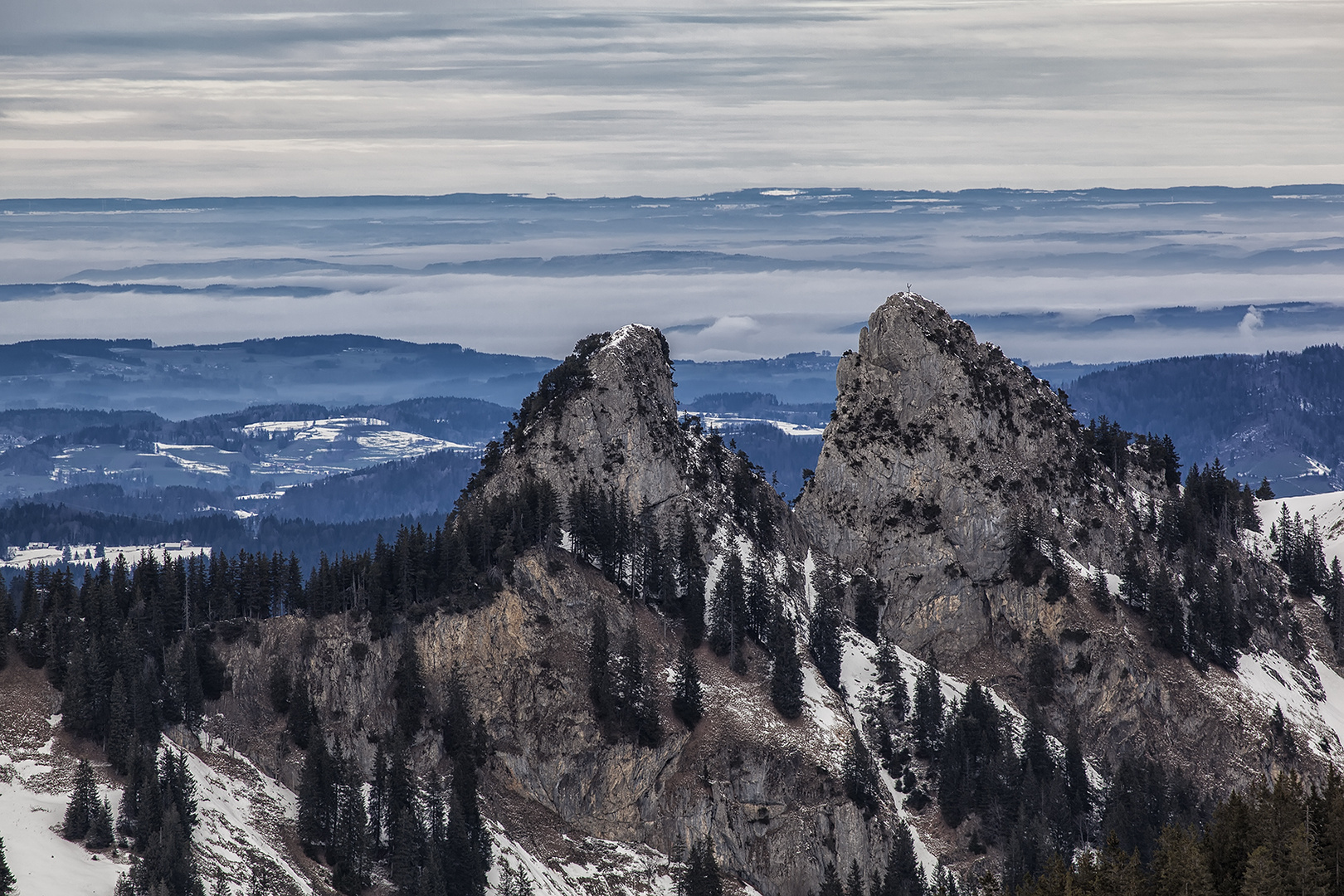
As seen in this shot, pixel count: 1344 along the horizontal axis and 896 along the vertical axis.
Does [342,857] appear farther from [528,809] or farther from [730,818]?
[730,818]

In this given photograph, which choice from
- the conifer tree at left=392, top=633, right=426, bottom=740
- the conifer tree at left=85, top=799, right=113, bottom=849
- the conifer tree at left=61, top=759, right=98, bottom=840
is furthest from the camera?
the conifer tree at left=392, top=633, right=426, bottom=740

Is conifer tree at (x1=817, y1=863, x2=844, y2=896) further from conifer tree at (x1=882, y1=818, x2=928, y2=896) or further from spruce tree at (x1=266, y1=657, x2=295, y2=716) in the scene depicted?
spruce tree at (x1=266, y1=657, x2=295, y2=716)

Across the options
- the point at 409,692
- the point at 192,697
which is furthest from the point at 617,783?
the point at 192,697

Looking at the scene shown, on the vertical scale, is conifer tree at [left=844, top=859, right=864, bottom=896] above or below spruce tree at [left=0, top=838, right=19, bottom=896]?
below

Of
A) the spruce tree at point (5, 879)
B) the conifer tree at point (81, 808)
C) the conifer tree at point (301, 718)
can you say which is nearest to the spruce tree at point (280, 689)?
the conifer tree at point (301, 718)

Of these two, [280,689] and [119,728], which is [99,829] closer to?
[119,728]

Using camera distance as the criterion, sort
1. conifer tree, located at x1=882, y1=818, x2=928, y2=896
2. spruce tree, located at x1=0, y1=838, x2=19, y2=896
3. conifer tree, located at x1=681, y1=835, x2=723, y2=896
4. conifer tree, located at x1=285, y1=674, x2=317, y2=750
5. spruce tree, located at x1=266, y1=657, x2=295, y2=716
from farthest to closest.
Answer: spruce tree, located at x1=266, y1=657, x2=295, y2=716 → conifer tree, located at x1=882, y1=818, x2=928, y2=896 → conifer tree, located at x1=285, y1=674, x2=317, y2=750 → conifer tree, located at x1=681, y1=835, x2=723, y2=896 → spruce tree, located at x1=0, y1=838, x2=19, y2=896

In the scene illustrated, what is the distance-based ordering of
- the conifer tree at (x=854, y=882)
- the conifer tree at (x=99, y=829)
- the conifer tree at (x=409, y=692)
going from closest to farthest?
1. the conifer tree at (x=99, y=829)
2. the conifer tree at (x=854, y=882)
3. the conifer tree at (x=409, y=692)

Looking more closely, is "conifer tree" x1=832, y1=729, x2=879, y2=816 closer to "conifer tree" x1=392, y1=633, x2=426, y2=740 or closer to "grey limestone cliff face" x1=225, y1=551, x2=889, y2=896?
"grey limestone cliff face" x1=225, y1=551, x2=889, y2=896

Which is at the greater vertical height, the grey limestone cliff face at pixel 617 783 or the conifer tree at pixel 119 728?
the conifer tree at pixel 119 728

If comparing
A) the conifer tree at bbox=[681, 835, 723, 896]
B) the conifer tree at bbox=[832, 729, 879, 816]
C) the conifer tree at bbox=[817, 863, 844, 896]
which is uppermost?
the conifer tree at bbox=[832, 729, 879, 816]

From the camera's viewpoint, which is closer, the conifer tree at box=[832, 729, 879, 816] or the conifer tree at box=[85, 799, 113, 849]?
the conifer tree at box=[85, 799, 113, 849]

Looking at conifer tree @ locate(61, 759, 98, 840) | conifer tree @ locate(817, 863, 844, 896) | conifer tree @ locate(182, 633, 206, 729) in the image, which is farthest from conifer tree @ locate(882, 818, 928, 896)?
conifer tree @ locate(61, 759, 98, 840)

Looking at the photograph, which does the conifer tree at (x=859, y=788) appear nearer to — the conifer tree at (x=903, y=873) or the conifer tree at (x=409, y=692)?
the conifer tree at (x=903, y=873)
